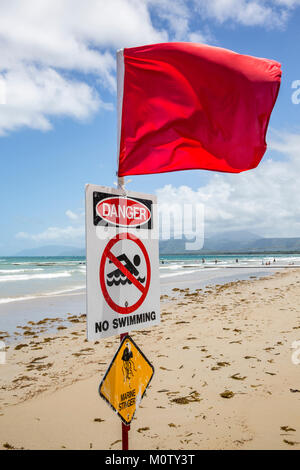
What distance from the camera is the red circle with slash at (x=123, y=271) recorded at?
2.75 m

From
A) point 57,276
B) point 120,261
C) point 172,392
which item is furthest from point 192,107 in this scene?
point 57,276

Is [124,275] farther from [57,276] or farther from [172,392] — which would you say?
[57,276]

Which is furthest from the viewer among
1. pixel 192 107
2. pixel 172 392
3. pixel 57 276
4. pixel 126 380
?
pixel 57 276

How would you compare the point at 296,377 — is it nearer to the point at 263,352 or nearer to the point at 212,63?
the point at 263,352

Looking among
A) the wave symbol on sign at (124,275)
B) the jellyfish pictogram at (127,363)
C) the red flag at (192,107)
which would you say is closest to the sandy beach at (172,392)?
the jellyfish pictogram at (127,363)

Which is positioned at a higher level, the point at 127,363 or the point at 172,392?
the point at 127,363

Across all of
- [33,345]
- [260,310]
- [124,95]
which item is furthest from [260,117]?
[260,310]

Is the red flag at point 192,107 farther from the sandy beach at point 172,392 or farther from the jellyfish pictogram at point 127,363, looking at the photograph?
the sandy beach at point 172,392

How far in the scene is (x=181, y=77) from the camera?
144 inches

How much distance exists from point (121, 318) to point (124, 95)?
6.74 ft

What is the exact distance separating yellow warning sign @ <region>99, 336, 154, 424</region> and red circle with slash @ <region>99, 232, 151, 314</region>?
0.26 meters

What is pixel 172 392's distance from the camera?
5125 millimetres

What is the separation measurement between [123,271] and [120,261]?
0.29ft

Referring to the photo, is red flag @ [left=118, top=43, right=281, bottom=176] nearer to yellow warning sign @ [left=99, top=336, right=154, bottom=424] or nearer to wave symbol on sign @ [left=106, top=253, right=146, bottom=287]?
wave symbol on sign @ [left=106, top=253, right=146, bottom=287]
